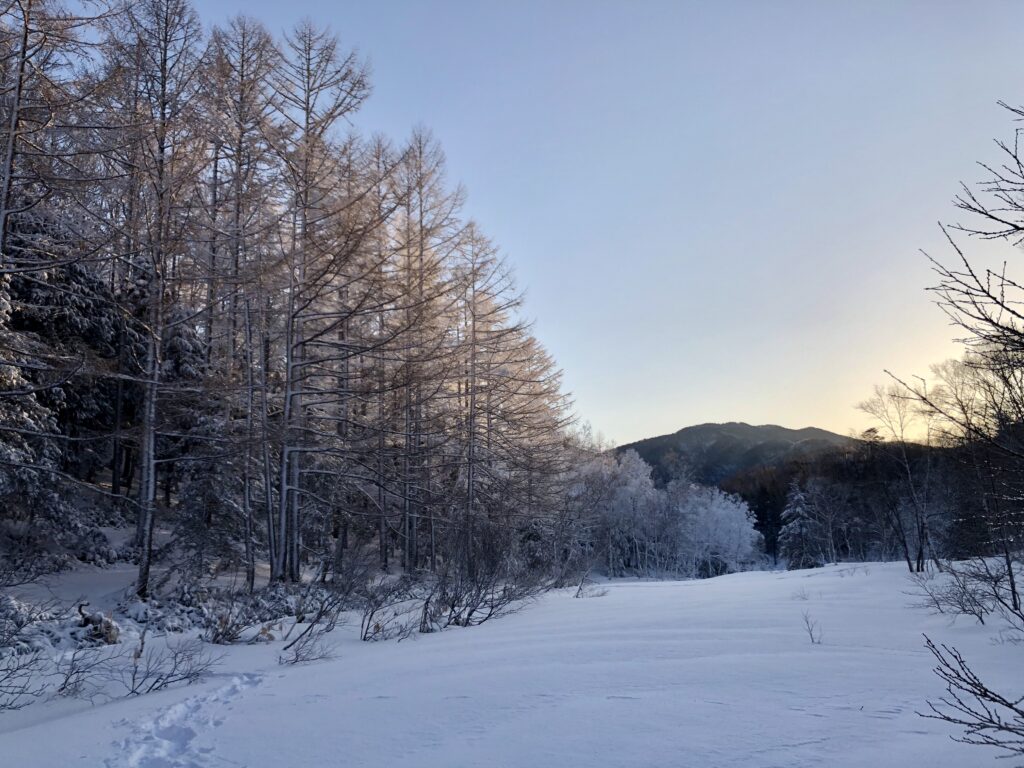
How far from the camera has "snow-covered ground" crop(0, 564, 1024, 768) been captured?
327 cm

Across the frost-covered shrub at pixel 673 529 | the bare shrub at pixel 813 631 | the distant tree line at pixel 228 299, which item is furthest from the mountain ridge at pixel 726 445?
the bare shrub at pixel 813 631

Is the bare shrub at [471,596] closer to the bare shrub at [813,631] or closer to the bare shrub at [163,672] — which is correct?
the bare shrub at [163,672]

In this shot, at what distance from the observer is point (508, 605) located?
35.6ft

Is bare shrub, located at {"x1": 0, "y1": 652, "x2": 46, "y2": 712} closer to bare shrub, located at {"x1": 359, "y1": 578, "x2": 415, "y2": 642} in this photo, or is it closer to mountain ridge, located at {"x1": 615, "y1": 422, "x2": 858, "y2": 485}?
bare shrub, located at {"x1": 359, "y1": 578, "x2": 415, "y2": 642}

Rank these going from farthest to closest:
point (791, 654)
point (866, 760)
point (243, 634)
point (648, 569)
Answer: point (648, 569), point (243, 634), point (791, 654), point (866, 760)

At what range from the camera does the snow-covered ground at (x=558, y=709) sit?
3266 mm

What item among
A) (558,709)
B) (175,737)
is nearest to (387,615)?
(175,737)

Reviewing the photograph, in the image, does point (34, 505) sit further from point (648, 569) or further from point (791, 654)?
point (648, 569)

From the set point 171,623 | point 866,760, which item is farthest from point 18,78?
point 866,760

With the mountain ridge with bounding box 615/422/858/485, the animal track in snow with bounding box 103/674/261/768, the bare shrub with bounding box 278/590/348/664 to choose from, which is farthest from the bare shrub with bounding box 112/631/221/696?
the mountain ridge with bounding box 615/422/858/485

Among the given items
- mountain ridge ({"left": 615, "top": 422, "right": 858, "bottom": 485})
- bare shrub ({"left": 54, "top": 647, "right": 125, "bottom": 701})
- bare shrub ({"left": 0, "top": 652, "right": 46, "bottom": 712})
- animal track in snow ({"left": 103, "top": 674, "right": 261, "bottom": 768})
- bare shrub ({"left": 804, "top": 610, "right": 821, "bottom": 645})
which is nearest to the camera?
animal track in snow ({"left": 103, "top": 674, "right": 261, "bottom": 768})

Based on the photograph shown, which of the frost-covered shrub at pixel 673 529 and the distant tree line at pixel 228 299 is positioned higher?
the distant tree line at pixel 228 299

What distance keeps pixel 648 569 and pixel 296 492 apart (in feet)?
136

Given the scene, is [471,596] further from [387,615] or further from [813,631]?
[813,631]
